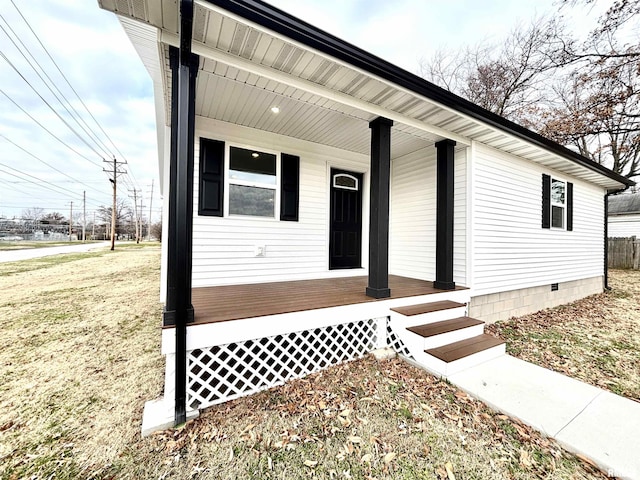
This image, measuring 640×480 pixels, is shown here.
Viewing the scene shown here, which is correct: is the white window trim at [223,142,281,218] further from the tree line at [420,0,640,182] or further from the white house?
the tree line at [420,0,640,182]

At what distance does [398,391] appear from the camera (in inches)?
101

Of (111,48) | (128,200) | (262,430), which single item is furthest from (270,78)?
(128,200)

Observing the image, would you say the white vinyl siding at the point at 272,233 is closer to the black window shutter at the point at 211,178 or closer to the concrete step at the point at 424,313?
the black window shutter at the point at 211,178

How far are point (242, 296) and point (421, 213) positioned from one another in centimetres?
362

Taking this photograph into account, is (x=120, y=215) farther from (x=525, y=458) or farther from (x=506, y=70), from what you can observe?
(x=525, y=458)

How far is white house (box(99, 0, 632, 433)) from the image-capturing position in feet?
7.13

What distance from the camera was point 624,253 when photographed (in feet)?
38.5

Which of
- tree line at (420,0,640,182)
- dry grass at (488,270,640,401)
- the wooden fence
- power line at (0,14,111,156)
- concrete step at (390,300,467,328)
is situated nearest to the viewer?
dry grass at (488,270,640,401)

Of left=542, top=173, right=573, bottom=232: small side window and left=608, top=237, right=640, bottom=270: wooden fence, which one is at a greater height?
left=542, top=173, right=573, bottom=232: small side window

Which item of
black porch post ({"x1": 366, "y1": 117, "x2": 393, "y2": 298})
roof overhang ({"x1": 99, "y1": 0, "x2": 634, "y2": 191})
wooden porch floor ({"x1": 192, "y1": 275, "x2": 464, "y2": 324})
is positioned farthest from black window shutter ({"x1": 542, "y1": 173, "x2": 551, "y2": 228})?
black porch post ({"x1": 366, "y1": 117, "x2": 393, "y2": 298})

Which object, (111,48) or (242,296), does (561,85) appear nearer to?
(242,296)

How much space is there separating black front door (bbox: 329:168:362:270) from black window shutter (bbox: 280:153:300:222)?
791 millimetres

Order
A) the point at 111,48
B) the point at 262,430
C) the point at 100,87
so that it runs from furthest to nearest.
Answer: the point at 100,87 < the point at 111,48 < the point at 262,430

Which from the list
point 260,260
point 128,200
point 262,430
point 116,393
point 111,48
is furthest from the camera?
point 128,200
